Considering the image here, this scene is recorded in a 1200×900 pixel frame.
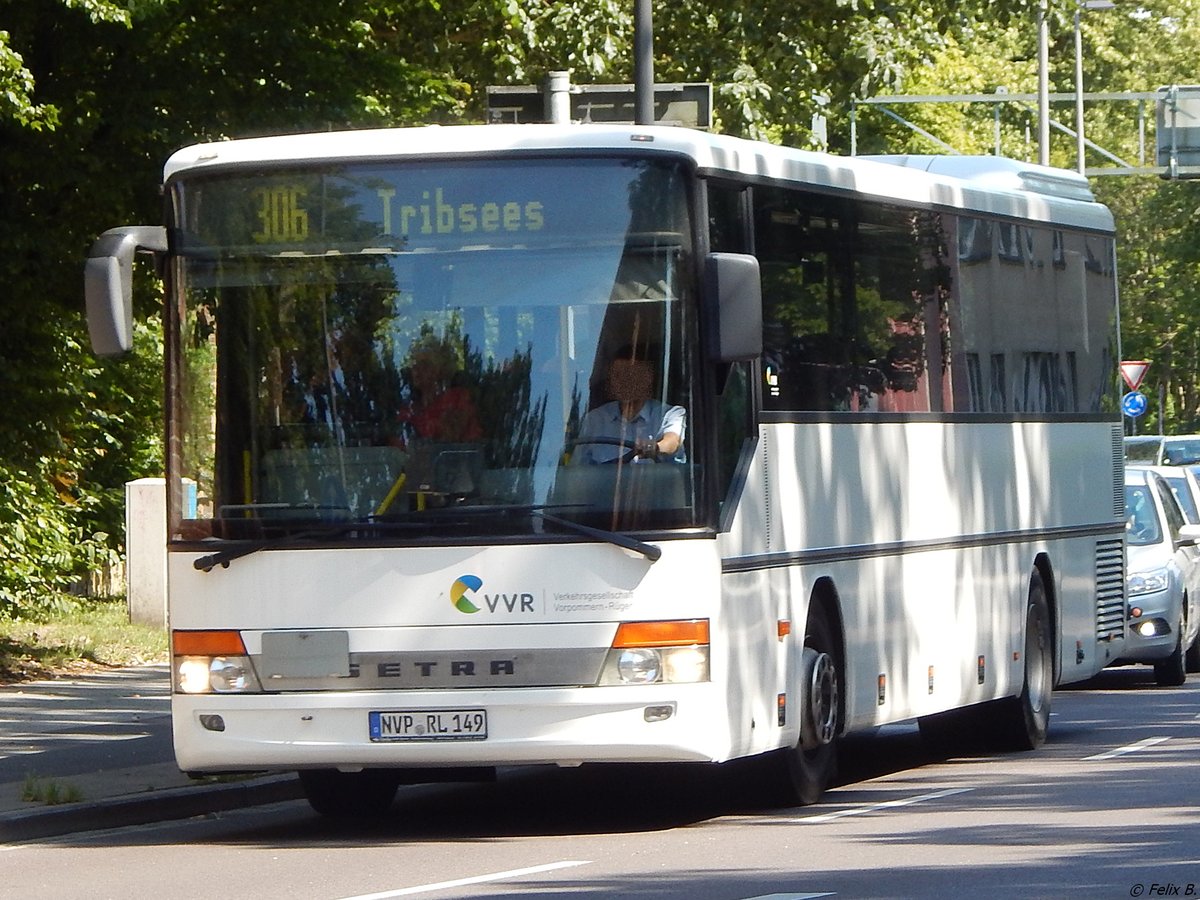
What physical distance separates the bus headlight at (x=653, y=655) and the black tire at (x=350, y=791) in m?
1.92

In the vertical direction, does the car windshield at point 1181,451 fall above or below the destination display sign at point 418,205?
below

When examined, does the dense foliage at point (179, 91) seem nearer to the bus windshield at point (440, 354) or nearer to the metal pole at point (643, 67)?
the metal pole at point (643, 67)

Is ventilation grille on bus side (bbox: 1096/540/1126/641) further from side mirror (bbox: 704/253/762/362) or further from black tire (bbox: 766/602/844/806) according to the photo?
side mirror (bbox: 704/253/762/362)

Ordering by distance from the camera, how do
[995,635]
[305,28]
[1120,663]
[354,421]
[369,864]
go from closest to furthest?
[369,864]
[354,421]
[995,635]
[305,28]
[1120,663]

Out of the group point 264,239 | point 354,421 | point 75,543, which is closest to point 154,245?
point 264,239

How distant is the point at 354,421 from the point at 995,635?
5565 millimetres

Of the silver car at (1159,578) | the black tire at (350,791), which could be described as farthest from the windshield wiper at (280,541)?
the silver car at (1159,578)

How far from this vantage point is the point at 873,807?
12.8 meters

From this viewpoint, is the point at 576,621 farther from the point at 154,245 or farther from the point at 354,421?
the point at 154,245

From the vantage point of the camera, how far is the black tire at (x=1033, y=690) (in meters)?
16.4

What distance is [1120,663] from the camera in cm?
2305

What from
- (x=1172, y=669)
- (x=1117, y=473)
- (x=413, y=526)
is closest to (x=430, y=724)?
(x=413, y=526)

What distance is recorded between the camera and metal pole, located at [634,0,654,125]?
19781 mm

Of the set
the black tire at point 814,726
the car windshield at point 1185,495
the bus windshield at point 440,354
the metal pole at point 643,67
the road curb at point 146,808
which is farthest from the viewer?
the car windshield at point 1185,495
